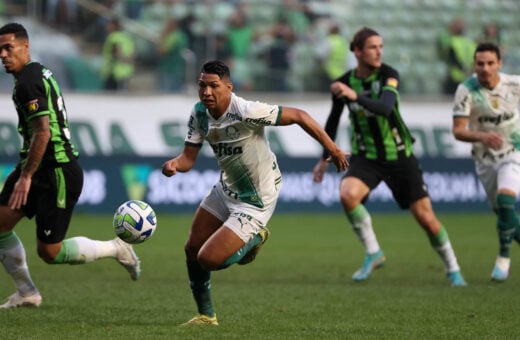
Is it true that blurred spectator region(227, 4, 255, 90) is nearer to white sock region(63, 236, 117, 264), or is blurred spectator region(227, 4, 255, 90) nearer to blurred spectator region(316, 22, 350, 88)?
blurred spectator region(316, 22, 350, 88)

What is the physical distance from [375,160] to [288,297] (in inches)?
84.6

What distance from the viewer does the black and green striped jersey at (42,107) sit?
8.38 metres

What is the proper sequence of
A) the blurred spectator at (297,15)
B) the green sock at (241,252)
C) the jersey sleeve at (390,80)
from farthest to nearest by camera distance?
the blurred spectator at (297,15) → the jersey sleeve at (390,80) → the green sock at (241,252)

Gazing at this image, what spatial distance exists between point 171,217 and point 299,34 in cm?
505

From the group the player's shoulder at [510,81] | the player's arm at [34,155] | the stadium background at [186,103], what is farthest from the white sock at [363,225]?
the stadium background at [186,103]

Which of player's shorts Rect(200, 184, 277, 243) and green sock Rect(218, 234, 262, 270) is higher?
player's shorts Rect(200, 184, 277, 243)

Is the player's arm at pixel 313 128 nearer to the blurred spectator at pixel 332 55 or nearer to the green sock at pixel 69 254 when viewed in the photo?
the green sock at pixel 69 254

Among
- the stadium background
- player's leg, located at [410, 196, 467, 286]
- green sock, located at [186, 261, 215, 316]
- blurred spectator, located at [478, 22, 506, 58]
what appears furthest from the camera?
blurred spectator, located at [478, 22, 506, 58]

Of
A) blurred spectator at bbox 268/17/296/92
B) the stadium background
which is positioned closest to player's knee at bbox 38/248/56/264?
the stadium background

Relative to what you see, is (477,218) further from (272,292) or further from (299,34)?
(272,292)

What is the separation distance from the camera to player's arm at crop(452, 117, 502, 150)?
11.1 meters

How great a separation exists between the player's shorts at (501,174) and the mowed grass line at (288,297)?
103cm

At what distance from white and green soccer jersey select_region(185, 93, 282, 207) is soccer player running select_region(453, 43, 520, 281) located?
369 cm

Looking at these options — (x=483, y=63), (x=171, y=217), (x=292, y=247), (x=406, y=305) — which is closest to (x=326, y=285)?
(x=406, y=305)
